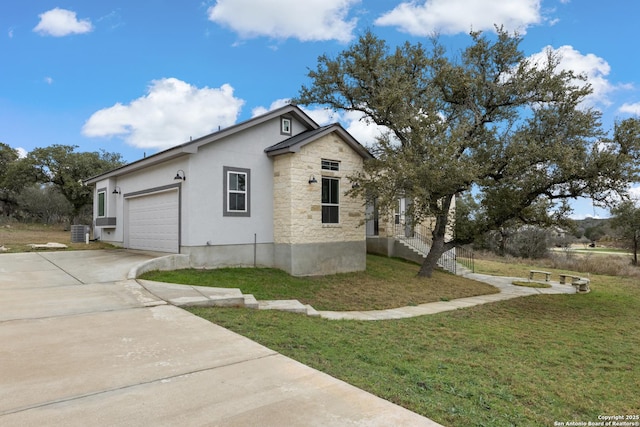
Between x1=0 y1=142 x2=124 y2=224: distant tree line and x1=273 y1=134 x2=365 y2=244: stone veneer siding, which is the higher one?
x1=0 y1=142 x2=124 y2=224: distant tree line

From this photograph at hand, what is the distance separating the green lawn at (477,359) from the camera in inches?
145

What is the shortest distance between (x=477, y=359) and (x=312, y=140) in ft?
28.7

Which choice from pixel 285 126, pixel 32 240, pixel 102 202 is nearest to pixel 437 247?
pixel 285 126

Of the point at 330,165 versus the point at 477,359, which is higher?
the point at 330,165

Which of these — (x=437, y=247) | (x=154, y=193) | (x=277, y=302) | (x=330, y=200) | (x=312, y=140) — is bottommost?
(x=277, y=302)

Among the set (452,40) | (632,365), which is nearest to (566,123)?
(452,40)

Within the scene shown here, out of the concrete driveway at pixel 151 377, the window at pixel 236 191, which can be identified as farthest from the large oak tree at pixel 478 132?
the concrete driveway at pixel 151 377

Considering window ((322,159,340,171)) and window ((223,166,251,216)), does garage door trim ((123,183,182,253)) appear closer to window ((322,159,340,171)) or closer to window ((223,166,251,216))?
window ((223,166,251,216))

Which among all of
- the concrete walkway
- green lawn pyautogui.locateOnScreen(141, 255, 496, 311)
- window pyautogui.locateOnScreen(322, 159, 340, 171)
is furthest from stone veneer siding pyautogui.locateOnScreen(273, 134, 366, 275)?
the concrete walkway

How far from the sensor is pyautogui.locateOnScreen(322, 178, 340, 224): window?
44.1 feet

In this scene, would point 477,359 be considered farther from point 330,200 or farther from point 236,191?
point 236,191

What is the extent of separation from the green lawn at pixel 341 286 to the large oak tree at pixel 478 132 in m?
1.74

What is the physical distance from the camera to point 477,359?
18.3 feet

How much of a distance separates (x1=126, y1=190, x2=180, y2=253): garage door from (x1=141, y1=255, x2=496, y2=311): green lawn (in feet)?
7.07
